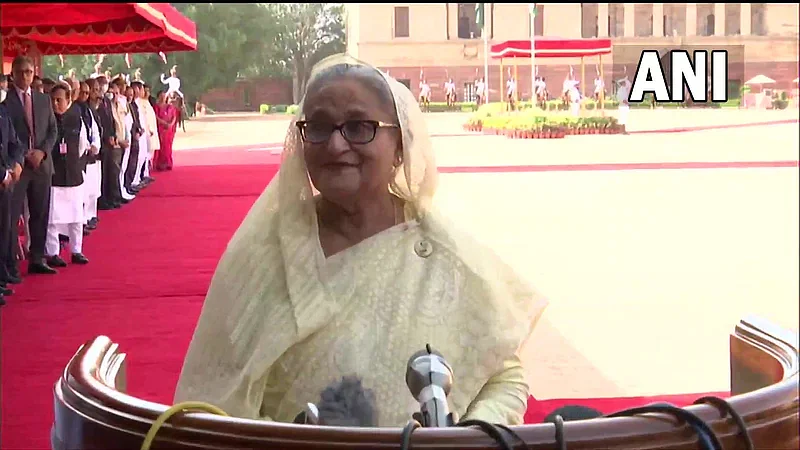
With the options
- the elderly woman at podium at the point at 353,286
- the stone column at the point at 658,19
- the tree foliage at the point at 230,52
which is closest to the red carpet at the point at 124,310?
the elderly woman at podium at the point at 353,286

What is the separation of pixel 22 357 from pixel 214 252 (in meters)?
3.27

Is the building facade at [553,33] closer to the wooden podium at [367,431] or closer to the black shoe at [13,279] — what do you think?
the black shoe at [13,279]

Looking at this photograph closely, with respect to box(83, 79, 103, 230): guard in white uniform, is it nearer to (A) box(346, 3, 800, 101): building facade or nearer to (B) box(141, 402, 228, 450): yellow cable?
(B) box(141, 402, 228, 450): yellow cable

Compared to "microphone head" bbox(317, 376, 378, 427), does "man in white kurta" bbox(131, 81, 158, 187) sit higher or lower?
higher

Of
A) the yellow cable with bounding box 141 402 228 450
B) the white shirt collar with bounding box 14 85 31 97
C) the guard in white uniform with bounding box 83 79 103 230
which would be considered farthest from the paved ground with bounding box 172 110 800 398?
the guard in white uniform with bounding box 83 79 103 230

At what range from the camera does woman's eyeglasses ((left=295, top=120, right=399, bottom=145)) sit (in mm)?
1784

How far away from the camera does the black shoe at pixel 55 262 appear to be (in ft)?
24.9

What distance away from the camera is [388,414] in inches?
65.1

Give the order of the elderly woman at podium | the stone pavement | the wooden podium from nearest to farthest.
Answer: the wooden podium < the elderly woman at podium < the stone pavement

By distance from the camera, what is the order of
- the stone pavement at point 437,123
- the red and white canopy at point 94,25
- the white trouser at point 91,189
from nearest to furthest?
the red and white canopy at point 94,25 → the white trouser at point 91,189 → the stone pavement at point 437,123

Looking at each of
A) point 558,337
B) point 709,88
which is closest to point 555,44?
point 709,88

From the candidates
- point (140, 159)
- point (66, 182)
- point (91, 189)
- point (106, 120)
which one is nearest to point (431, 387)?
point (66, 182)

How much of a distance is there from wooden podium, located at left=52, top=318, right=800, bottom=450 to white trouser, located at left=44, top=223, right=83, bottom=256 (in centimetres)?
673

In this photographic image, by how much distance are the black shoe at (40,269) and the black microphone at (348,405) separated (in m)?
6.04
